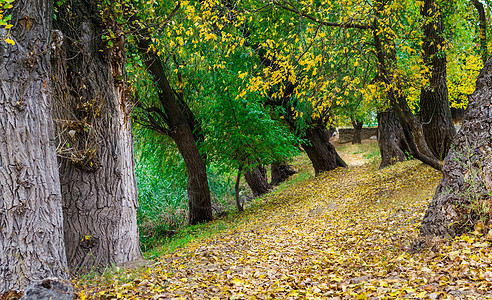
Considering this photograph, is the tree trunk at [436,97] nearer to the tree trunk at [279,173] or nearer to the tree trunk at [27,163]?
the tree trunk at [27,163]

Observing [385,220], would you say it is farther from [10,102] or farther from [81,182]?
[10,102]

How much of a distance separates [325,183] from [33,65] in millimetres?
9529

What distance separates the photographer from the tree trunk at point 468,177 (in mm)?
3779

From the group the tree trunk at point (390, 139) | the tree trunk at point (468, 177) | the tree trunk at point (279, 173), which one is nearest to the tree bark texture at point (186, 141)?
the tree trunk at point (390, 139)

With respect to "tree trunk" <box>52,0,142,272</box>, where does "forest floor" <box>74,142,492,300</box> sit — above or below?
below

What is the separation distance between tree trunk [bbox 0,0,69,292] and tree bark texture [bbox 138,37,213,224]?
16.0 feet

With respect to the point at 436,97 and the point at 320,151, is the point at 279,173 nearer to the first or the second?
the point at 320,151

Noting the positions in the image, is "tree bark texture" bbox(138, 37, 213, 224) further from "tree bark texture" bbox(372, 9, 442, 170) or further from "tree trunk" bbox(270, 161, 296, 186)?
"tree trunk" bbox(270, 161, 296, 186)

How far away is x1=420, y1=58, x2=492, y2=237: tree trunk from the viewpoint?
3.78m

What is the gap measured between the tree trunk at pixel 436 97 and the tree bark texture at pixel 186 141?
5.31 m

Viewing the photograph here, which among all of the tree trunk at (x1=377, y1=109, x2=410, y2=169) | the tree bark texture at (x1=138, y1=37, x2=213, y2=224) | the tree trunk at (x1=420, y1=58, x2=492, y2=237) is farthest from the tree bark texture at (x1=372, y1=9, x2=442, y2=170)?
the tree bark texture at (x1=138, y1=37, x2=213, y2=224)

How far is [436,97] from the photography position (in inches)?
319

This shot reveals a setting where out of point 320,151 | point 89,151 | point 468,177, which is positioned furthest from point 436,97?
point 89,151

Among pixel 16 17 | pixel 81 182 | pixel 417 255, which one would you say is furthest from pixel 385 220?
pixel 16 17
